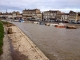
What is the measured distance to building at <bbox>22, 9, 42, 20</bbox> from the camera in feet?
550

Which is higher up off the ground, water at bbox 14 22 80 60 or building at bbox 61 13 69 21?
building at bbox 61 13 69 21

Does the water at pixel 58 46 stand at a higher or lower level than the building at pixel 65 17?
lower

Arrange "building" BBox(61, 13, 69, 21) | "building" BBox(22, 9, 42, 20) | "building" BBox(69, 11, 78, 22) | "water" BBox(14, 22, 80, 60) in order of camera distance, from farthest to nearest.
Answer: "building" BBox(22, 9, 42, 20), "building" BBox(61, 13, 69, 21), "building" BBox(69, 11, 78, 22), "water" BBox(14, 22, 80, 60)

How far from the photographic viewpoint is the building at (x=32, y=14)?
550 ft

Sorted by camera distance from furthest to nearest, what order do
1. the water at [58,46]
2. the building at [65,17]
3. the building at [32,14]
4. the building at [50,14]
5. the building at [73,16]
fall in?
the building at [32,14] < the building at [50,14] < the building at [65,17] < the building at [73,16] < the water at [58,46]

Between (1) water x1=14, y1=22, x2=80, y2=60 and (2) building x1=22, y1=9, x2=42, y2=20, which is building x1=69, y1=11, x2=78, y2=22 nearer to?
(2) building x1=22, y1=9, x2=42, y2=20

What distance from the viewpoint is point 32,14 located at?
17575 centimetres

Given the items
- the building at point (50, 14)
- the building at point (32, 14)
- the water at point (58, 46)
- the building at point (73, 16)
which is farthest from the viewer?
the building at point (32, 14)

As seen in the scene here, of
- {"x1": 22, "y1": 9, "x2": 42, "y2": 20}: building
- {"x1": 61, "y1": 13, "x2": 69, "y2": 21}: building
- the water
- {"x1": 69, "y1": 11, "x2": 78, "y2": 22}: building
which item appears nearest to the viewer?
the water

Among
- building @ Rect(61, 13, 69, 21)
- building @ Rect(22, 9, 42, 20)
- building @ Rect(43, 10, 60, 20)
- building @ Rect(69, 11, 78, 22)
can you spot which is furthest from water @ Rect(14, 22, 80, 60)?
building @ Rect(22, 9, 42, 20)

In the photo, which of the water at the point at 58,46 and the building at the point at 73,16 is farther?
the building at the point at 73,16

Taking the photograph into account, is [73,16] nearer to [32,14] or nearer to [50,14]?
[50,14]

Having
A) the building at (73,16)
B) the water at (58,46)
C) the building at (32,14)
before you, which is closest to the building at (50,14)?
the building at (32,14)

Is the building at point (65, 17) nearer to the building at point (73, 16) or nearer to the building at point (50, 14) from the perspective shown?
the building at point (73, 16)
